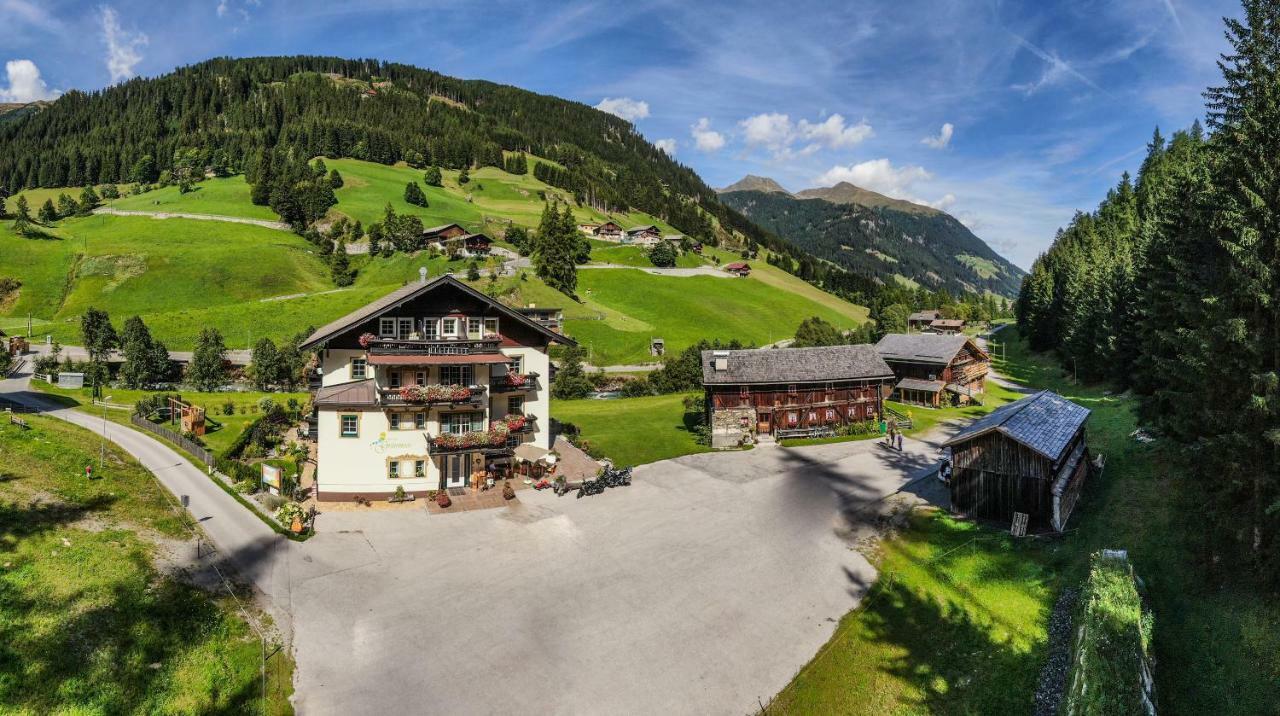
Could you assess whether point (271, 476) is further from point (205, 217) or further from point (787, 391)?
point (205, 217)

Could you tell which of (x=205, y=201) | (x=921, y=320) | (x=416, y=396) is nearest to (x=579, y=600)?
(x=416, y=396)

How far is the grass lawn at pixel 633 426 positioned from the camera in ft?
147

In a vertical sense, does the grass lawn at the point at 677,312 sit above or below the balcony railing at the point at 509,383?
above

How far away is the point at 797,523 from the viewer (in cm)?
3045

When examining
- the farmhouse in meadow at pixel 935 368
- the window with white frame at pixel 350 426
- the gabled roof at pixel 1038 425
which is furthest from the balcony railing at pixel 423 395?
the farmhouse in meadow at pixel 935 368

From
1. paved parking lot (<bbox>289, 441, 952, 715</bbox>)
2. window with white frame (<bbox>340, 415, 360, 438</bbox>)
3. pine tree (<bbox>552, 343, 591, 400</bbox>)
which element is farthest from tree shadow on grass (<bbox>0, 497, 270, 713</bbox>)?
pine tree (<bbox>552, 343, 591, 400</bbox>)

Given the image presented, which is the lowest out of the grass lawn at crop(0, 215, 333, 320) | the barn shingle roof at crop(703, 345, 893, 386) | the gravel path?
the barn shingle roof at crop(703, 345, 893, 386)

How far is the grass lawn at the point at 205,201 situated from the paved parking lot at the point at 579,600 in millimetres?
140567

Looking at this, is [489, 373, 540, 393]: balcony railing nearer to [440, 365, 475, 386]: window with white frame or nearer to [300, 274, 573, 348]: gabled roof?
[440, 365, 475, 386]: window with white frame

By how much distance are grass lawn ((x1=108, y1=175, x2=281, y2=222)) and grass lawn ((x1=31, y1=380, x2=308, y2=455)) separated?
93.1 m

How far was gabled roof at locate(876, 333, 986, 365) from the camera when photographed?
6550 cm

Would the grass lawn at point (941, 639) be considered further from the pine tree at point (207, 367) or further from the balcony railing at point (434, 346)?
the pine tree at point (207, 367)

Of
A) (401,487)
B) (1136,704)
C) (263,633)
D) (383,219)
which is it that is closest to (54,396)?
(401,487)

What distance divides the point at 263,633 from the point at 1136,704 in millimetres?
24901
